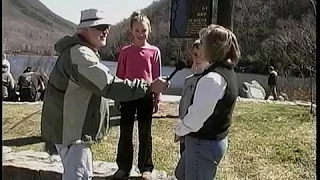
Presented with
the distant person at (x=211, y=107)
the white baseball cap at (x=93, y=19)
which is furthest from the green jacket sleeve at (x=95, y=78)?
the distant person at (x=211, y=107)

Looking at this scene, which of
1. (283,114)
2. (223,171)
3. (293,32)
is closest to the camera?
(223,171)

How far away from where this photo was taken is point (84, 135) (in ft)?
7.02

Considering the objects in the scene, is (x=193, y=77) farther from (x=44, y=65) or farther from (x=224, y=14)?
(x=44, y=65)

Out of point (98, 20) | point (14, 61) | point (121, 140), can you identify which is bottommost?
point (121, 140)

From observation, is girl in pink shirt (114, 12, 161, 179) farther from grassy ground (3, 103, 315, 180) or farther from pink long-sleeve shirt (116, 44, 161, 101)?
grassy ground (3, 103, 315, 180)

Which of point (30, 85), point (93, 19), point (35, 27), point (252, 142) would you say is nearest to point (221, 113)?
point (93, 19)

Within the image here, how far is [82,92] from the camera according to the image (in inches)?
83.7

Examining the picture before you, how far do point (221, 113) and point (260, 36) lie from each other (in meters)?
1.63

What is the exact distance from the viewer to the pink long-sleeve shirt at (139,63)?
2.61 meters

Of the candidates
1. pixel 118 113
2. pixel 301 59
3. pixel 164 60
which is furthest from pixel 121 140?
pixel 301 59

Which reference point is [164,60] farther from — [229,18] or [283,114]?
[283,114]

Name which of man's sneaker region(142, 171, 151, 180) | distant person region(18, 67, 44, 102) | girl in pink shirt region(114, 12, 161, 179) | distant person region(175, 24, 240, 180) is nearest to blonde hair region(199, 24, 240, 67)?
distant person region(175, 24, 240, 180)

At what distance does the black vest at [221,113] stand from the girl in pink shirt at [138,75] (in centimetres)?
64

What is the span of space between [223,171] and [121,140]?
0.67m
